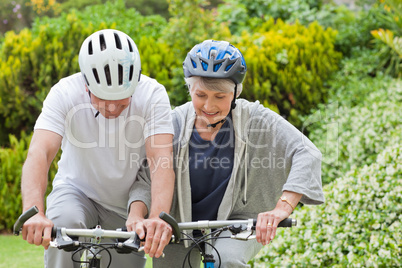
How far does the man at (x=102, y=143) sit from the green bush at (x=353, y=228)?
7.11 ft

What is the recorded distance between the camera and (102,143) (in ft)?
12.0

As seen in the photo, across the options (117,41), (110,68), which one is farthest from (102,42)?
(110,68)

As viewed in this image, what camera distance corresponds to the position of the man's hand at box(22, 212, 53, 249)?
9.95 feet

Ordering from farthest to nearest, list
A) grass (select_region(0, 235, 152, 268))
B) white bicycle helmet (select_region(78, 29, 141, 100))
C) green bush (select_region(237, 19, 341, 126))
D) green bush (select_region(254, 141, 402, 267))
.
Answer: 1. green bush (select_region(237, 19, 341, 126))
2. grass (select_region(0, 235, 152, 268))
3. green bush (select_region(254, 141, 402, 267))
4. white bicycle helmet (select_region(78, 29, 141, 100))

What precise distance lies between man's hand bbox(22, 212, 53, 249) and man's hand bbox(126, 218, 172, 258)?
43 cm

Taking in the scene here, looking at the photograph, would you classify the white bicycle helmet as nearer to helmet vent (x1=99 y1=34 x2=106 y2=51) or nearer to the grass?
helmet vent (x1=99 y1=34 x2=106 y2=51)

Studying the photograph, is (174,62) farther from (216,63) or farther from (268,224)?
(268,224)

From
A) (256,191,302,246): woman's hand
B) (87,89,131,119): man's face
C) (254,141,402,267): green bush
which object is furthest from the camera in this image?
(254,141,402,267): green bush

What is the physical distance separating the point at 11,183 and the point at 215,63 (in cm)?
463

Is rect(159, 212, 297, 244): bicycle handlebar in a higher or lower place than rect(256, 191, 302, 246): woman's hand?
higher

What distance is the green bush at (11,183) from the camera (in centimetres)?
736

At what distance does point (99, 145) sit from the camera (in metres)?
3.67

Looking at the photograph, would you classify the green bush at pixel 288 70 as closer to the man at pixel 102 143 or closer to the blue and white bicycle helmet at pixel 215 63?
the blue and white bicycle helmet at pixel 215 63

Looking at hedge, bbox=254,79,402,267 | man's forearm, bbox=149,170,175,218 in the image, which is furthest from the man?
hedge, bbox=254,79,402,267
